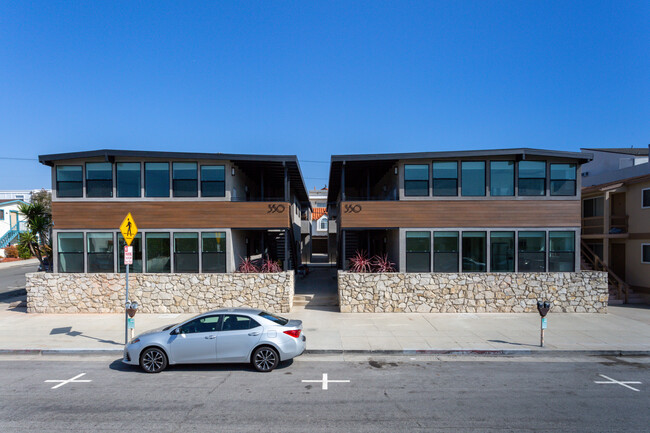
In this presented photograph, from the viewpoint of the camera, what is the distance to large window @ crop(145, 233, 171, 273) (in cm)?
1512

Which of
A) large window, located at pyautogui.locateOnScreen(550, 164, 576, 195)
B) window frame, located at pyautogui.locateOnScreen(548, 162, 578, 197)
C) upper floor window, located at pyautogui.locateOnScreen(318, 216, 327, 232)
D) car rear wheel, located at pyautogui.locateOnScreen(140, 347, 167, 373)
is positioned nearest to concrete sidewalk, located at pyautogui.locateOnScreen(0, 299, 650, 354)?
car rear wheel, located at pyautogui.locateOnScreen(140, 347, 167, 373)

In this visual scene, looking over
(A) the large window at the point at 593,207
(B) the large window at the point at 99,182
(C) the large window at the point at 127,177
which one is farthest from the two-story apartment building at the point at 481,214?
(B) the large window at the point at 99,182

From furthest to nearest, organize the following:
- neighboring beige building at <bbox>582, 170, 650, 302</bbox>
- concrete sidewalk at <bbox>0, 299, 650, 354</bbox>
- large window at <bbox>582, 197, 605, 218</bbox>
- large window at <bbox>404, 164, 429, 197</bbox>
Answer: large window at <bbox>582, 197, 605, 218</bbox> < neighboring beige building at <bbox>582, 170, 650, 302</bbox> < large window at <bbox>404, 164, 429, 197</bbox> < concrete sidewalk at <bbox>0, 299, 650, 354</bbox>

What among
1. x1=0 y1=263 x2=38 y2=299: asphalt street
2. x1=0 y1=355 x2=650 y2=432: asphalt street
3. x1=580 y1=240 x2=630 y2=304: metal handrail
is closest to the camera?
x1=0 y1=355 x2=650 y2=432: asphalt street

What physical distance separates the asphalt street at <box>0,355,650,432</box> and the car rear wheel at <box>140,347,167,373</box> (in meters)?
0.21

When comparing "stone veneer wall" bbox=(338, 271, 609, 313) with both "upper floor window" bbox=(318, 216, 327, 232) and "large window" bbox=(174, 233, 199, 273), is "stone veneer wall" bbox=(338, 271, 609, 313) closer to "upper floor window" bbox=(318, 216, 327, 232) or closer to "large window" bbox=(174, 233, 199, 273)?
"large window" bbox=(174, 233, 199, 273)

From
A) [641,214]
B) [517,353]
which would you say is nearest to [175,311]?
[517,353]

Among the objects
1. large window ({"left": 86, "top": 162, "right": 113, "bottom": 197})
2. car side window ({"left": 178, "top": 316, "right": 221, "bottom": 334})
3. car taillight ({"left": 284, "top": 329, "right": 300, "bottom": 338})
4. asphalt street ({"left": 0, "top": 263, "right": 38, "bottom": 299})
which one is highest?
large window ({"left": 86, "top": 162, "right": 113, "bottom": 197})

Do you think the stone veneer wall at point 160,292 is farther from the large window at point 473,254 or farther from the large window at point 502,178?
the large window at point 502,178

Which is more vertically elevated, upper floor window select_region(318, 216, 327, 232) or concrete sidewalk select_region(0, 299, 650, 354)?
upper floor window select_region(318, 216, 327, 232)

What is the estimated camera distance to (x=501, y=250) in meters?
15.1

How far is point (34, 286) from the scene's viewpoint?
1480cm

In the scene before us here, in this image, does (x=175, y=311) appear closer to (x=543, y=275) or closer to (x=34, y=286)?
(x=34, y=286)

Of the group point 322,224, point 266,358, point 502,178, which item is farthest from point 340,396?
point 322,224
